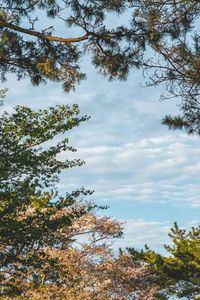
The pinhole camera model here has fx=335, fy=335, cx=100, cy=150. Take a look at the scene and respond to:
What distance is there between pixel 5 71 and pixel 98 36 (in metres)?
3.69

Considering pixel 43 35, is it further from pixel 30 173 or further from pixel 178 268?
pixel 178 268

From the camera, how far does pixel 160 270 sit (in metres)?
13.6

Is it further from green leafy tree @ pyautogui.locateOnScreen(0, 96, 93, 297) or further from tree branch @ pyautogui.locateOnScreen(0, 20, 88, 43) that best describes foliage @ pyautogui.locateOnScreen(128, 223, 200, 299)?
tree branch @ pyautogui.locateOnScreen(0, 20, 88, 43)

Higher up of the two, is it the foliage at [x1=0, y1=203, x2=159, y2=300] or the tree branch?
the tree branch

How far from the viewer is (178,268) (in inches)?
542

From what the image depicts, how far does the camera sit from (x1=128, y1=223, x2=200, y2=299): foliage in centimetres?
1373

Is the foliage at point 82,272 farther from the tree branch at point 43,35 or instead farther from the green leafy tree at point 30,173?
the tree branch at point 43,35

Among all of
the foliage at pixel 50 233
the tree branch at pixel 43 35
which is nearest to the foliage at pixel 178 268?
the foliage at pixel 50 233

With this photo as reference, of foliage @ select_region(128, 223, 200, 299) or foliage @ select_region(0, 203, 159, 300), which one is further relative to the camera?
foliage @ select_region(128, 223, 200, 299)

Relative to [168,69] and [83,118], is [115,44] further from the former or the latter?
[83,118]

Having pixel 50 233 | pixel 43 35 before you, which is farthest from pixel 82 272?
pixel 43 35

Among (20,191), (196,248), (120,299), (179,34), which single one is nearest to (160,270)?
(196,248)

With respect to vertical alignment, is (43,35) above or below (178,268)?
above

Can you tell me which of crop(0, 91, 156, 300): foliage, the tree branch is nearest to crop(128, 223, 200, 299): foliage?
crop(0, 91, 156, 300): foliage
